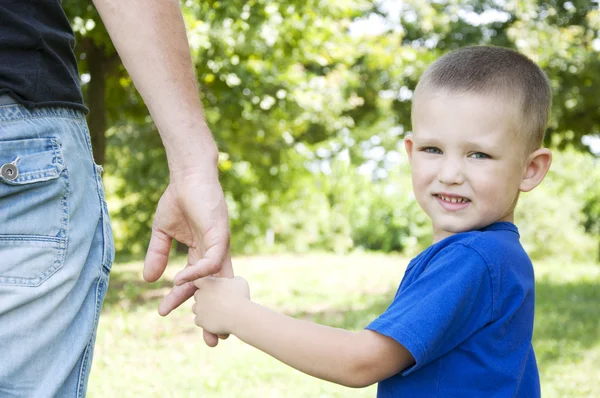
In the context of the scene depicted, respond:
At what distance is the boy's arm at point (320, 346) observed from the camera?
151 centimetres

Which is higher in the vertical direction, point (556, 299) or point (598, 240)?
point (556, 299)

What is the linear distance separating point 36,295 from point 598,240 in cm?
2112

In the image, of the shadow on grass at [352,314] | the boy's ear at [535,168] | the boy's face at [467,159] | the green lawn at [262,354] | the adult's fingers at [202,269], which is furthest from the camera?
the shadow on grass at [352,314]

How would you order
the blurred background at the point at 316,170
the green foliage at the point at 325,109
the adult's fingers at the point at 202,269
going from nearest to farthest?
the adult's fingers at the point at 202,269
the blurred background at the point at 316,170
the green foliage at the point at 325,109

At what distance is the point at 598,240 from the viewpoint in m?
20.4

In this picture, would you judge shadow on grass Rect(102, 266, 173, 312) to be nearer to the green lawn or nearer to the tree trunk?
the green lawn

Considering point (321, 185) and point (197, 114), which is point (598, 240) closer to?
point (321, 185)

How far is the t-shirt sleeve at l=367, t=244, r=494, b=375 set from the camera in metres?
1.46

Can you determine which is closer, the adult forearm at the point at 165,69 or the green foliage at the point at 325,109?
the adult forearm at the point at 165,69

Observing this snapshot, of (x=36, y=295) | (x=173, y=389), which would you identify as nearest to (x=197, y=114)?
(x=36, y=295)

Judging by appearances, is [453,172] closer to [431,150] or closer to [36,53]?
[431,150]

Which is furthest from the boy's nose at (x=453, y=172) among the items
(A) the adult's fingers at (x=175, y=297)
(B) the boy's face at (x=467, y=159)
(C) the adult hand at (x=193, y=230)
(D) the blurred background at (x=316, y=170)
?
(D) the blurred background at (x=316, y=170)

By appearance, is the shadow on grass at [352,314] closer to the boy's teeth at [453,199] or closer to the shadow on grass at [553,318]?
the shadow on grass at [553,318]

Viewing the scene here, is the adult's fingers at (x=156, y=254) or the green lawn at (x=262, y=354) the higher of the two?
the adult's fingers at (x=156, y=254)
